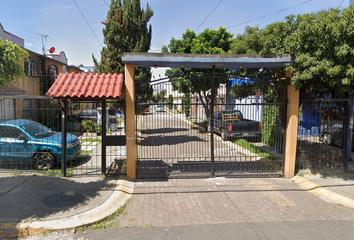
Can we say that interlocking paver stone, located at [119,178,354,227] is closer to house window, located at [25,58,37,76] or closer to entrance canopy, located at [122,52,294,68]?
entrance canopy, located at [122,52,294,68]

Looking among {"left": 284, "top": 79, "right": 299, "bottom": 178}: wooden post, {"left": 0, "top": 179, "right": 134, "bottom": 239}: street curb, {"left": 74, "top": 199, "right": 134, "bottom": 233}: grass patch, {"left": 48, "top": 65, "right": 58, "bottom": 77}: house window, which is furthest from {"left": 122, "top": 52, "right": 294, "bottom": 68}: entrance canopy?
{"left": 48, "top": 65, "right": 58, "bottom": 77}: house window

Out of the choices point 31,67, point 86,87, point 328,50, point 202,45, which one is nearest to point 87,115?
point 31,67

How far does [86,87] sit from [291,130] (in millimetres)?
6229

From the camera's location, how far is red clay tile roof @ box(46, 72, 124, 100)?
6.04m

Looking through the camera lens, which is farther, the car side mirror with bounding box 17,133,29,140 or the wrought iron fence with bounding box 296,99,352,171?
the wrought iron fence with bounding box 296,99,352,171

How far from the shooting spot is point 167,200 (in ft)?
18.3

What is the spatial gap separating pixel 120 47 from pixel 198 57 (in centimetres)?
728

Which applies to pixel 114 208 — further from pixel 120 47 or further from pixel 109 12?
pixel 109 12

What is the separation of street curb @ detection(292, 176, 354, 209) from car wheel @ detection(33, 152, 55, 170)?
763 centimetres

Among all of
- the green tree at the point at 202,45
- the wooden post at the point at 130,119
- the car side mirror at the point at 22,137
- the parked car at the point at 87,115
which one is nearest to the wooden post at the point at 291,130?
the wooden post at the point at 130,119

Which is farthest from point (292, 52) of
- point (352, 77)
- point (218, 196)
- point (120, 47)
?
point (120, 47)

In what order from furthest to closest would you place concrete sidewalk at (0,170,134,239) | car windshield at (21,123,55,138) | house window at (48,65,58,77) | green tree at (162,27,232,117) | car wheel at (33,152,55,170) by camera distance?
house window at (48,65,58,77)
green tree at (162,27,232,117)
car windshield at (21,123,55,138)
car wheel at (33,152,55,170)
concrete sidewalk at (0,170,134,239)

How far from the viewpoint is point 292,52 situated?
661 centimetres

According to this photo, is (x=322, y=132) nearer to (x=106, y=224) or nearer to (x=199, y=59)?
(x=199, y=59)
